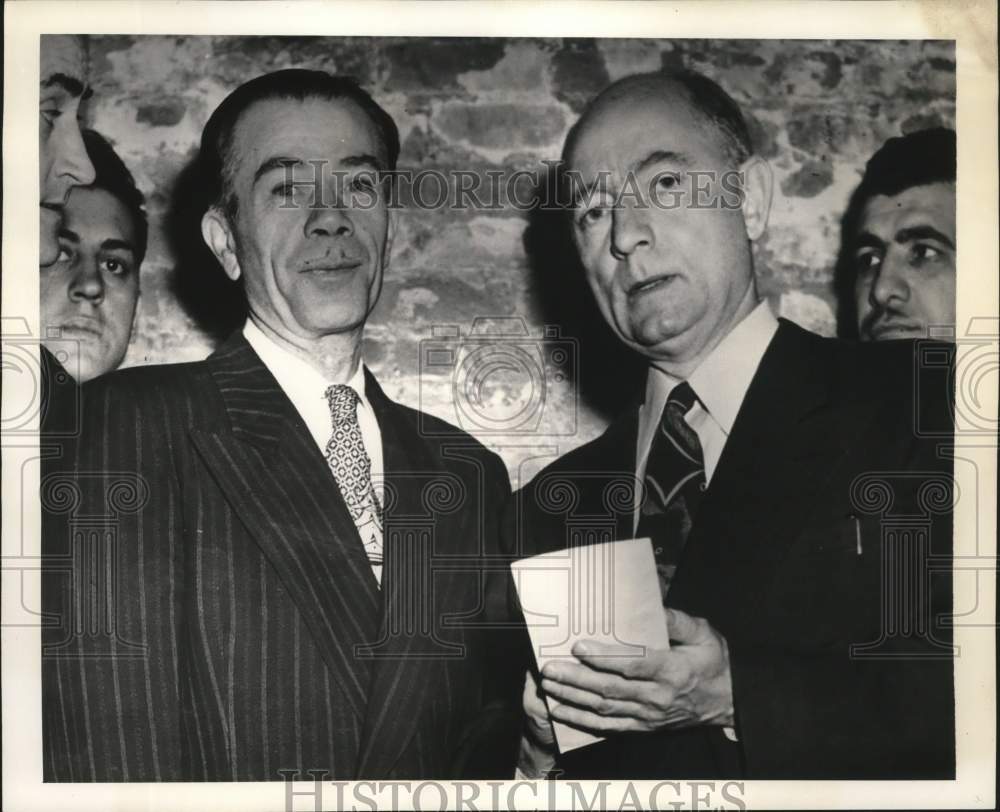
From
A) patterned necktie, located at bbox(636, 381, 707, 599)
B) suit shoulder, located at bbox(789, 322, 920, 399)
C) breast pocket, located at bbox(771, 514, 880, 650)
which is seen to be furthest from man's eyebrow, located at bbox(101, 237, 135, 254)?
breast pocket, located at bbox(771, 514, 880, 650)

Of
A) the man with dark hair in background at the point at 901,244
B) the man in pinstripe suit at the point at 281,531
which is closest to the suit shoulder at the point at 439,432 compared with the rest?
the man in pinstripe suit at the point at 281,531

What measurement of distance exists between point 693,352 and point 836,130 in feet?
2.01

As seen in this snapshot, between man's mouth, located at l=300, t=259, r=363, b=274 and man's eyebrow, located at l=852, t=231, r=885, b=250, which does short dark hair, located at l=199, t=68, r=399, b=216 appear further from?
man's eyebrow, located at l=852, t=231, r=885, b=250

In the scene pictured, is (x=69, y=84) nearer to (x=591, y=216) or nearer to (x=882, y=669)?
(x=591, y=216)

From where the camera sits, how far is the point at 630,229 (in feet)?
7.63

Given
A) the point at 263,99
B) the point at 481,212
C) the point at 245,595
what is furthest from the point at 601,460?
the point at 263,99

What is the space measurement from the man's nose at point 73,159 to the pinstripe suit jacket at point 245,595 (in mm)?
452

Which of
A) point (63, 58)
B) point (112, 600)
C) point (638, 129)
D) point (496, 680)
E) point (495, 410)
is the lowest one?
point (496, 680)

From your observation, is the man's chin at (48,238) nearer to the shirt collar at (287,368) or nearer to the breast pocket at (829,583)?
the shirt collar at (287,368)

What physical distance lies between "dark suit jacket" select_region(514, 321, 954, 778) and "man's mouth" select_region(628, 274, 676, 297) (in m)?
0.28

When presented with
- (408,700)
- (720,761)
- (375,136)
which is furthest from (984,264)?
(408,700)

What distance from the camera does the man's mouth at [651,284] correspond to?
232 centimetres

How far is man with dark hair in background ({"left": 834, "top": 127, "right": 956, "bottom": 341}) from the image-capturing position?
2367mm

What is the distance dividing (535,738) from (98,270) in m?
1.42
